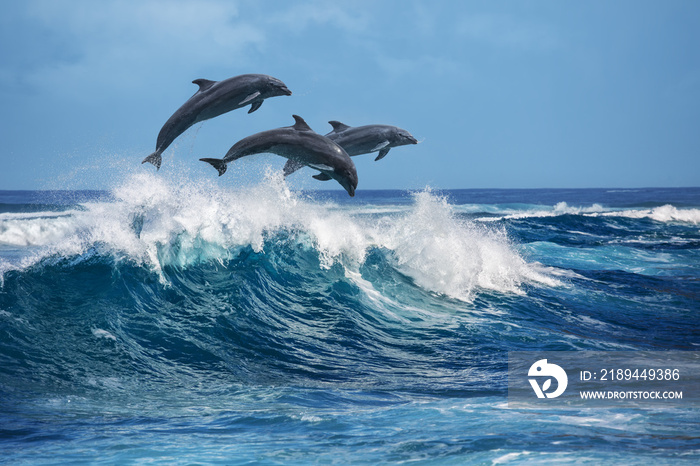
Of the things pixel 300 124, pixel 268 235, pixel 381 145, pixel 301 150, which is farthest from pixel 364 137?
pixel 268 235

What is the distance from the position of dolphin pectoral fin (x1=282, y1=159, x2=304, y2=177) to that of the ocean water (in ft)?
7.23

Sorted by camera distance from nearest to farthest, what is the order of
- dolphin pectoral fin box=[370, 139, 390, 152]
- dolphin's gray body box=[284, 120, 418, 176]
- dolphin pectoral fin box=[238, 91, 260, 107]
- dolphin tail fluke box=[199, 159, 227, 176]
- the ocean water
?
the ocean water < dolphin tail fluke box=[199, 159, 227, 176] < dolphin pectoral fin box=[238, 91, 260, 107] < dolphin's gray body box=[284, 120, 418, 176] < dolphin pectoral fin box=[370, 139, 390, 152]

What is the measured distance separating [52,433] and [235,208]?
623 centimetres

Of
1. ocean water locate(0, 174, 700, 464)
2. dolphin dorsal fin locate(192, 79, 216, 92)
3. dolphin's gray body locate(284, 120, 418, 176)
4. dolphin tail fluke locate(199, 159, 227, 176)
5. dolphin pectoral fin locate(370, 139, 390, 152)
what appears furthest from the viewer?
dolphin pectoral fin locate(370, 139, 390, 152)

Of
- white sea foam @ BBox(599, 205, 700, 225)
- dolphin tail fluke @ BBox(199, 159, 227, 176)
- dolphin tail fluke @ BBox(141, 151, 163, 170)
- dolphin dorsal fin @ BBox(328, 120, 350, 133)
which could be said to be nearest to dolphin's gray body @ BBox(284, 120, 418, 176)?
dolphin dorsal fin @ BBox(328, 120, 350, 133)

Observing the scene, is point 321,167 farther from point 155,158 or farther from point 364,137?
point 155,158

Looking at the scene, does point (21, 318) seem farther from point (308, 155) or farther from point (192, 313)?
point (308, 155)

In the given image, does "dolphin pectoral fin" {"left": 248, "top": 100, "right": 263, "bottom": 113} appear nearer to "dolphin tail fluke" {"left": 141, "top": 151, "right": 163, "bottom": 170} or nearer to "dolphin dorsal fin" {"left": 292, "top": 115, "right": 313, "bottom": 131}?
"dolphin dorsal fin" {"left": 292, "top": 115, "right": 313, "bottom": 131}

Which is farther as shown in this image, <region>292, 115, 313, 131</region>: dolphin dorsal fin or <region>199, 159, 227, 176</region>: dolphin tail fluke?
<region>292, 115, 313, 131</region>: dolphin dorsal fin

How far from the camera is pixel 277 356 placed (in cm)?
729

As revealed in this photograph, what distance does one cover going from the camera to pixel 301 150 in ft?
23.1

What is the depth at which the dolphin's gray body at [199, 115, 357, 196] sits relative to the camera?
6.88 meters

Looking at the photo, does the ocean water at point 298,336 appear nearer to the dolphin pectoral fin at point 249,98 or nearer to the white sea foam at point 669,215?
→ the dolphin pectoral fin at point 249,98

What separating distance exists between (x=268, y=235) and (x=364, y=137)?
3519 mm
